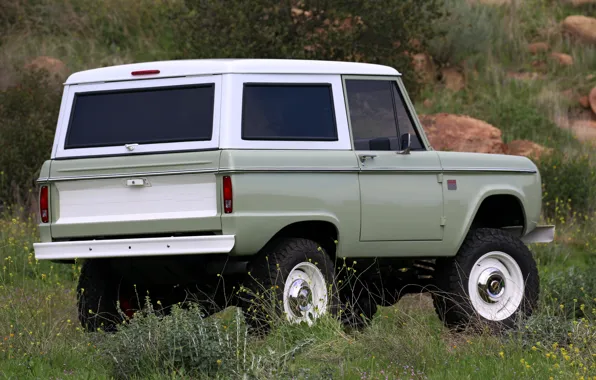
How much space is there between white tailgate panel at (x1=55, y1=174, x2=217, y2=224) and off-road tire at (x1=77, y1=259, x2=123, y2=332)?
2.09 ft

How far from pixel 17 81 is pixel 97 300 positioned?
36.9 feet

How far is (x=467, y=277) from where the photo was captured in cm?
895

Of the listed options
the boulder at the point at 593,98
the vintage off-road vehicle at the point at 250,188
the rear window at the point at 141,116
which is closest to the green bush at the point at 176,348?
the vintage off-road vehicle at the point at 250,188

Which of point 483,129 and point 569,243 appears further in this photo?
point 483,129

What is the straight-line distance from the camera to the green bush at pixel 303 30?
1764cm

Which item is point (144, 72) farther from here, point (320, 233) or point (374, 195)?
point (374, 195)

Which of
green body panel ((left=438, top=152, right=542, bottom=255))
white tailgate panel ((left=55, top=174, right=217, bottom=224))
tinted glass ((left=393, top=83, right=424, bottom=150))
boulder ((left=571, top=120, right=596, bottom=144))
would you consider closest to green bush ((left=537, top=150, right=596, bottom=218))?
boulder ((left=571, top=120, right=596, bottom=144))

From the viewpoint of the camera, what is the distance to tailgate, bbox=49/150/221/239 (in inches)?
297

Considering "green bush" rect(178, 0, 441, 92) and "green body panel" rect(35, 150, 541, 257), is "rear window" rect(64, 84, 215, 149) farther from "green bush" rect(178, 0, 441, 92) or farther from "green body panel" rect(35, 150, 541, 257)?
"green bush" rect(178, 0, 441, 92)

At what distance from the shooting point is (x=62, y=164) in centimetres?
801

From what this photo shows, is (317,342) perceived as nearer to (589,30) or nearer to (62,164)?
(62,164)

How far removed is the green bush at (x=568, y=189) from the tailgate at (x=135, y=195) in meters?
9.16

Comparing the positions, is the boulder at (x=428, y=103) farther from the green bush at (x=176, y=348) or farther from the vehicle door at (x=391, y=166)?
the green bush at (x=176, y=348)

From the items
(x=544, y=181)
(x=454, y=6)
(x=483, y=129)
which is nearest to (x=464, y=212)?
(x=544, y=181)
